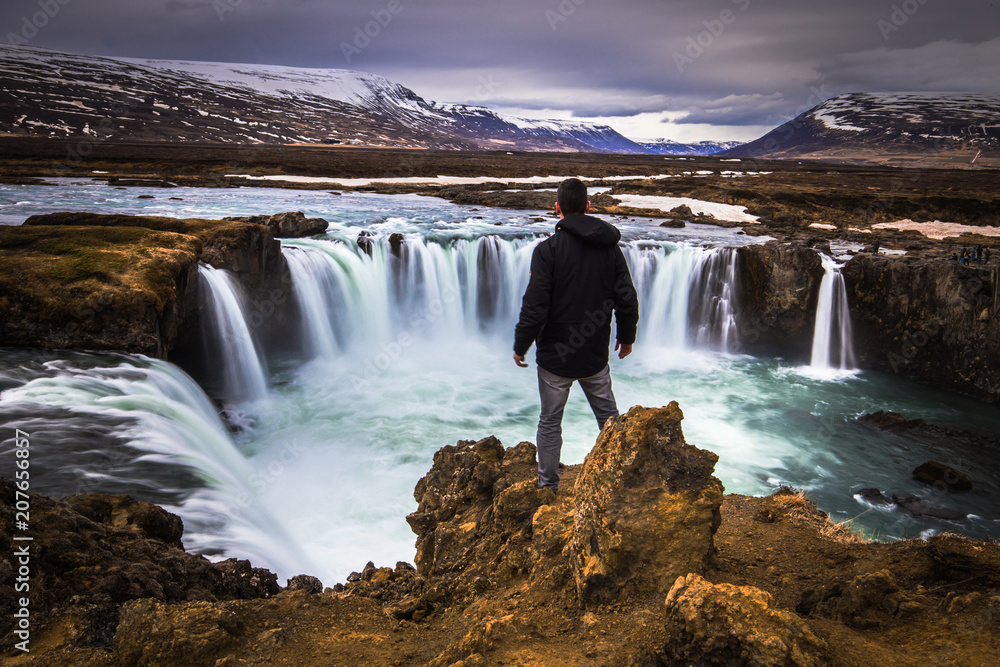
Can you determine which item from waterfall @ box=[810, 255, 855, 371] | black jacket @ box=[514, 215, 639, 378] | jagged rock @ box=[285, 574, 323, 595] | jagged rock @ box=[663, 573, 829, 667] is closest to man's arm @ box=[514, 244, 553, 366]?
black jacket @ box=[514, 215, 639, 378]

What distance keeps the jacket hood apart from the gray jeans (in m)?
1.14

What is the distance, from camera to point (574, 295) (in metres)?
4.71

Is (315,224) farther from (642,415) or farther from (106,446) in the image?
(642,415)

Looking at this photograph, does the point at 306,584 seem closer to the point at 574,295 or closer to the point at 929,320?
the point at 574,295

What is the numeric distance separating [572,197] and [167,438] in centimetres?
595

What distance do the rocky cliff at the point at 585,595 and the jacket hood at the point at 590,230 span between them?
60.0 inches

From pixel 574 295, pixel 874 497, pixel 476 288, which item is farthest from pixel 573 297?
pixel 476 288

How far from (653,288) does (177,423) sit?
14782 mm

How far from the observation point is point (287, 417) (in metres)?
12.6

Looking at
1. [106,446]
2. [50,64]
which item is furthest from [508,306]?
[50,64]

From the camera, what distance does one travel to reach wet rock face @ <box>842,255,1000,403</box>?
555 inches

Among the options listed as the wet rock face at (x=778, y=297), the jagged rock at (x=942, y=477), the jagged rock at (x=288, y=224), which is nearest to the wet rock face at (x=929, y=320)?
the wet rock face at (x=778, y=297)

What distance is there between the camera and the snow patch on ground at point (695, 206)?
29.0 metres

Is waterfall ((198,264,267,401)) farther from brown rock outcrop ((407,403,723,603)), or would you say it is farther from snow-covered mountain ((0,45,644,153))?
snow-covered mountain ((0,45,644,153))
